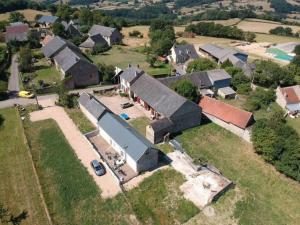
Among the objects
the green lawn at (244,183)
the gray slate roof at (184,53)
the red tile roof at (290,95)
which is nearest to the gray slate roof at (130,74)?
the green lawn at (244,183)

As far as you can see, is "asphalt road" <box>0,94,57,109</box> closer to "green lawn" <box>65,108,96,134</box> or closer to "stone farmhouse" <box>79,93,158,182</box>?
"green lawn" <box>65,108,96,134</box>

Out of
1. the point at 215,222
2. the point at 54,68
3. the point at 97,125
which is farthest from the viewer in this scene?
the point at 54,68

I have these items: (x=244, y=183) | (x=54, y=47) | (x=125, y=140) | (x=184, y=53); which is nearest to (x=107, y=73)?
(x=54, y=47)

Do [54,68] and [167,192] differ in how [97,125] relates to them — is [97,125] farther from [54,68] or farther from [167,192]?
[54,68]

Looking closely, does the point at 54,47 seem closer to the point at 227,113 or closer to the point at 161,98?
the point at 161,98

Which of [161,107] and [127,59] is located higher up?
[161,107]

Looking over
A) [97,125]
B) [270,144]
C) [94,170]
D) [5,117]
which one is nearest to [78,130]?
[97,125]
